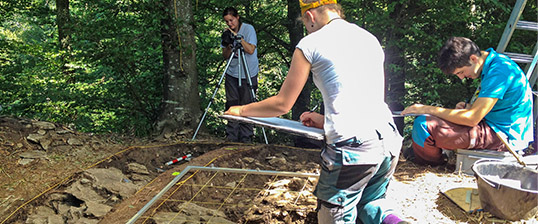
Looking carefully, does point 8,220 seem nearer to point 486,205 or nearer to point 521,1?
point 486,205

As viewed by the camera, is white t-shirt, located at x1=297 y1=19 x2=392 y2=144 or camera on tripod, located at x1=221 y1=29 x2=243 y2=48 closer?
white t-shirt, located at x1=297 y1=19 x2=392 y2=144

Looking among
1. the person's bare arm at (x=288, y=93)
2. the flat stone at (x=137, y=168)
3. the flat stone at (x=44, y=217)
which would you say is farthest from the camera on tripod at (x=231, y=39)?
the person's bare arm at (x=288, y=93)

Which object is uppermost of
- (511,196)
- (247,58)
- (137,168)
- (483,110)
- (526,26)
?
(526,26)

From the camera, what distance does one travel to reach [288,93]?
5.51ft

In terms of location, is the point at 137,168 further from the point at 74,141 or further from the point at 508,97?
the point at 508,97

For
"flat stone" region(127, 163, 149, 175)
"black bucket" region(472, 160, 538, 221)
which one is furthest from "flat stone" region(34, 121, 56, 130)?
"black bucket" region(472, 160, 538, 221)

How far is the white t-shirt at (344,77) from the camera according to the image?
5.33ft

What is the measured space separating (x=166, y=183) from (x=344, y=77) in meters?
1.92

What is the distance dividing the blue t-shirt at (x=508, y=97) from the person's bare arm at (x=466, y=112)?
0.19ft

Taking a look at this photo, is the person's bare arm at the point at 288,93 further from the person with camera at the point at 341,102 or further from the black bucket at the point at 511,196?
the black bucket at the point at 511,196

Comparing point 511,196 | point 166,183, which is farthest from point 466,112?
point 166,183

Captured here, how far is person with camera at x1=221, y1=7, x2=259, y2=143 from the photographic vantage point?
4480 mm

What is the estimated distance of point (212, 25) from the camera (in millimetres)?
6566

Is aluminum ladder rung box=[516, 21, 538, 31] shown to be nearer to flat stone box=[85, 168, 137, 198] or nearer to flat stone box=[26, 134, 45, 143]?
flat stone box=[85, 168, 137, 198]
